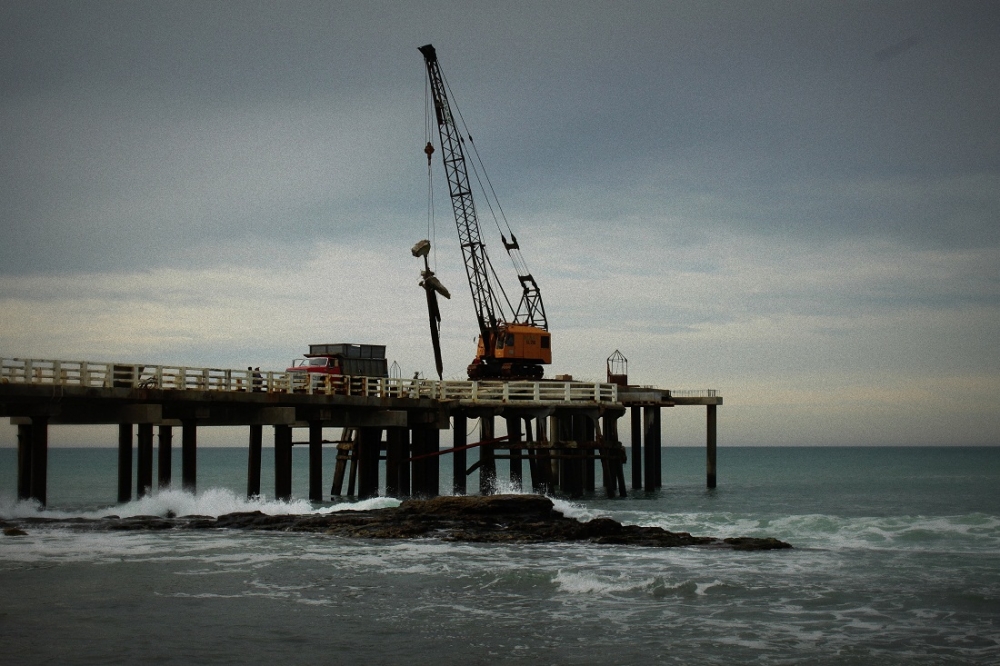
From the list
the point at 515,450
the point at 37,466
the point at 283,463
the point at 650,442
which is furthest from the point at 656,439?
the point at 37,466

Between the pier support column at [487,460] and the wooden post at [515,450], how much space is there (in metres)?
0.96

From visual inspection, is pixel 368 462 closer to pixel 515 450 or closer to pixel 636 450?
pixel 515 450

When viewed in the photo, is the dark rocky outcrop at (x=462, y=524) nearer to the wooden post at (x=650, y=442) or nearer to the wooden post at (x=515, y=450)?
the wooden post at (x=515, y=450)

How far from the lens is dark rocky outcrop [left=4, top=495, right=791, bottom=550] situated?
102 ft

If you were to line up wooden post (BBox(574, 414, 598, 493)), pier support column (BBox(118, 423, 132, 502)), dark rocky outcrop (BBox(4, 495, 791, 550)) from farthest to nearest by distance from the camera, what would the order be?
wooden post (BBox(574, 414, 598, 493)) < pier support column (BBox(118, 423, 132, 502)) < dark rocky outcrop (BBox(4, 495, 791, 550))

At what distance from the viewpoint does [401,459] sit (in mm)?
48875

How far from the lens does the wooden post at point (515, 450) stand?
50500 millimetres

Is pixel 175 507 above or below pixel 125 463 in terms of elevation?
below

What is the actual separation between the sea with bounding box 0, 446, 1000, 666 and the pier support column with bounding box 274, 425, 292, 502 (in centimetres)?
878

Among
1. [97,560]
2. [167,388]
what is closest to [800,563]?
[97,560]

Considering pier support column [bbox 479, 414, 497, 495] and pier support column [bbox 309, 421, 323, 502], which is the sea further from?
pier support column [bbox 479, 414, 497, 495]

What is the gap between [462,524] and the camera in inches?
1300

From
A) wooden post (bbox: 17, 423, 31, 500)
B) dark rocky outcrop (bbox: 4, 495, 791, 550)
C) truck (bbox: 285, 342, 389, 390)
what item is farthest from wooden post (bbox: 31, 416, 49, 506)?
truck (bbox: 285, 342, 389, 390)

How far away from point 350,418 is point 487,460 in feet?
24.6
